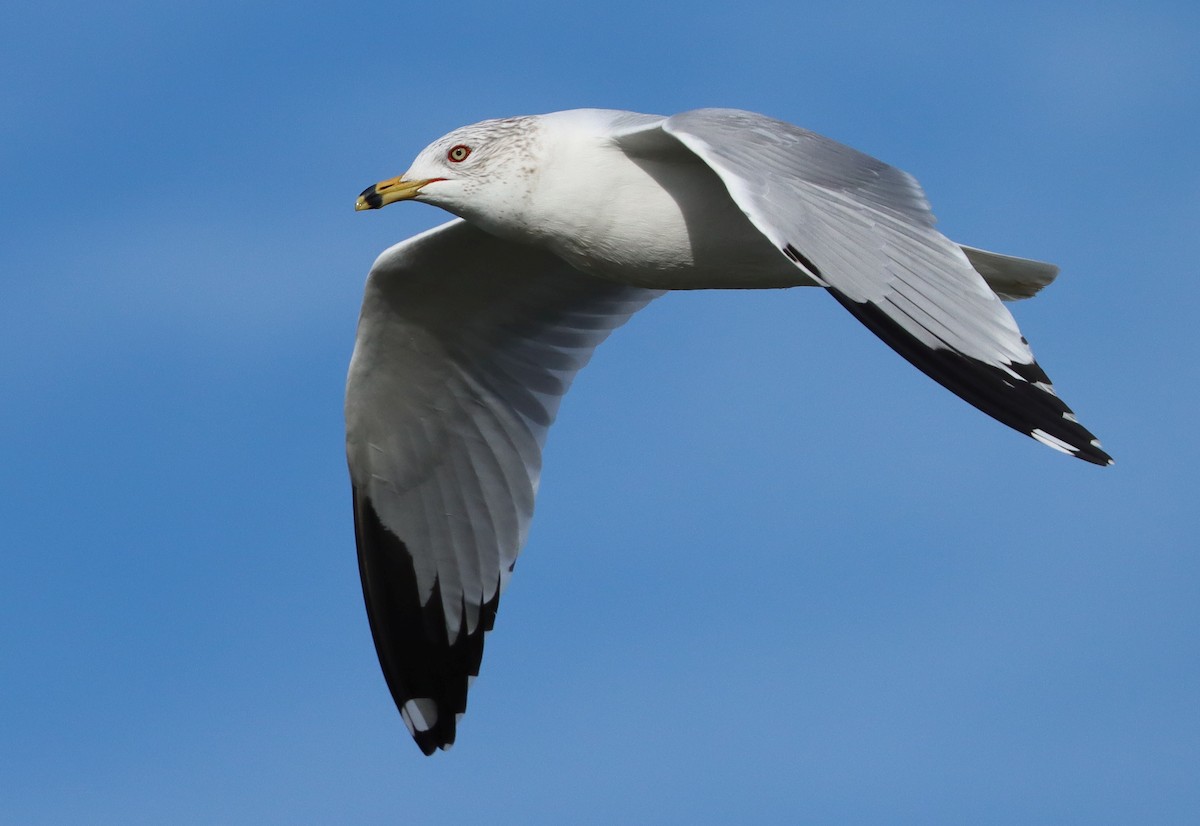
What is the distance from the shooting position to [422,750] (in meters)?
8.75

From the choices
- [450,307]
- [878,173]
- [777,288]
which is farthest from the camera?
[450,307]

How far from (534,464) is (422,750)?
135cm

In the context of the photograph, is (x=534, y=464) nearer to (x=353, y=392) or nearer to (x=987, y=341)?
(x=353, y=392)

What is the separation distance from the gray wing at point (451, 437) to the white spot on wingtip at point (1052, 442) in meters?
3.21

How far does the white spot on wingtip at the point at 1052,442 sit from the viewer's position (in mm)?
5320

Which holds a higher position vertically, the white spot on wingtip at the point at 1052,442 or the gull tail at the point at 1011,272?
the gull tail at the point at 1011,272

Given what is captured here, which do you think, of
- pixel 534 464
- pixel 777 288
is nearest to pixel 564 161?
pixel 777 288

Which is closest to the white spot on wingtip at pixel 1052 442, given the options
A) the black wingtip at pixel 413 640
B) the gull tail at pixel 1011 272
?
the gull tail at pixel 1011 272

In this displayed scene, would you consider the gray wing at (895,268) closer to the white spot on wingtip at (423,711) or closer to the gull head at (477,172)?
the gull head at (477,172)

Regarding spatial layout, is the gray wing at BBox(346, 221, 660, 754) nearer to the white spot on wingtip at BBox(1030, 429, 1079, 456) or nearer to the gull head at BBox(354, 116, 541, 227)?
the gull head at BBox(354, 116, 541, 227)

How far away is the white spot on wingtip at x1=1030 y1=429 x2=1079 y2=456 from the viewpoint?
17.5ft

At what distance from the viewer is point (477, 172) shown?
22.6ft

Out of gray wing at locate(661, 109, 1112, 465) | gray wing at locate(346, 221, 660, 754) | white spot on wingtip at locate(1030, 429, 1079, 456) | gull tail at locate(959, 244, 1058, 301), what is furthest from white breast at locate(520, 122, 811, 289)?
white spot on wingtip at locate(1030, 429, 1079, 456)

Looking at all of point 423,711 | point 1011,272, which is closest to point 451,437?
point 423,711
